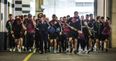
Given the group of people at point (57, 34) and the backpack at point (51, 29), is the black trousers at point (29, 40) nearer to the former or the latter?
the group of people at point (57, 34)

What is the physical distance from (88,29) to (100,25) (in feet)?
4.96

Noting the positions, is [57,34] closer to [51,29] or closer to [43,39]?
[51,29]

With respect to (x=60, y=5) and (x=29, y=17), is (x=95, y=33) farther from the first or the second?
(x=60, y=5)

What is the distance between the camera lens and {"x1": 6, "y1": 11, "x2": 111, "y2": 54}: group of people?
20062 millimetres

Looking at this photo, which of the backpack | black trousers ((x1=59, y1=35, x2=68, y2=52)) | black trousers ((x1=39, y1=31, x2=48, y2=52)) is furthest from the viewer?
black trousers ((x1=59, y1=35, x2=68, y2=52))

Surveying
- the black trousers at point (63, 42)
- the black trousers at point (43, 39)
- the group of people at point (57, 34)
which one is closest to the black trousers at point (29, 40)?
the group of people at point (57, 34)

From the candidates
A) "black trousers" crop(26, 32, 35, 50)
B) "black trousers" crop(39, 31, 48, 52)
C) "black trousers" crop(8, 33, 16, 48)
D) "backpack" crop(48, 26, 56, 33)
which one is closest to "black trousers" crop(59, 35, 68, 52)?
"backpack" crop(48, 26, 56, 33)

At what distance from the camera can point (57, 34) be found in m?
21.0

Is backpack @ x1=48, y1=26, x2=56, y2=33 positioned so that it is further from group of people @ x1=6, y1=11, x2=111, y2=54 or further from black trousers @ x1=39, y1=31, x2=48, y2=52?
black trousers @ x1=39, y1=31, x2=48, y2=52

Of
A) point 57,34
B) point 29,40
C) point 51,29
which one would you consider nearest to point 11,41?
point 29,40

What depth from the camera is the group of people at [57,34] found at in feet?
65.8

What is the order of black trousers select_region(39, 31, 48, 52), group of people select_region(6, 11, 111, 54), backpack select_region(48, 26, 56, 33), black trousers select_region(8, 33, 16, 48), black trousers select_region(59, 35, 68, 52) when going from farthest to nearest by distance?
black trousers select_region(8, 33, 16, 48) → black trousers select_region(59, 35, 68, 52) → backpack select_region(48, 26, 56, 33) → black trousers select_region(39, 31, 48, 52) → group of people select_region(6, 11, 111, 54)

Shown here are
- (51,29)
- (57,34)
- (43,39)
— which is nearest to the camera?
(43,39)

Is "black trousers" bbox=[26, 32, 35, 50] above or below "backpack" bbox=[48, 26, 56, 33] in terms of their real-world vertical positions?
below
